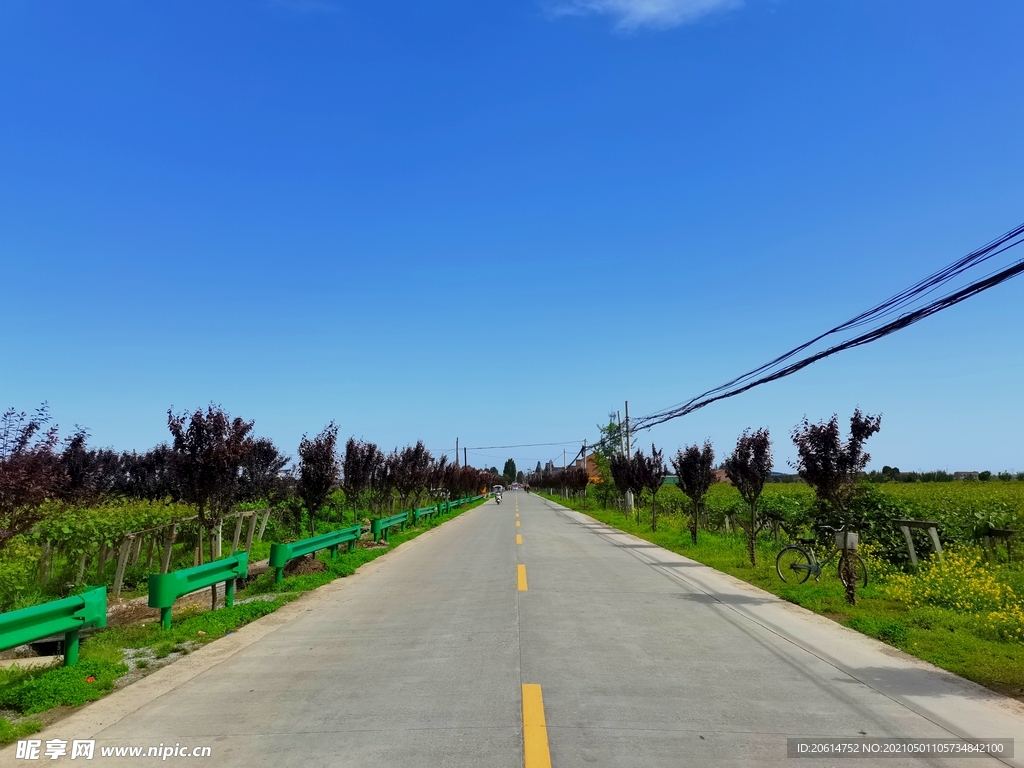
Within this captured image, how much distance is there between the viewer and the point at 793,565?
13.9 m

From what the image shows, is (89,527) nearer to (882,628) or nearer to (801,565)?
(882,628)

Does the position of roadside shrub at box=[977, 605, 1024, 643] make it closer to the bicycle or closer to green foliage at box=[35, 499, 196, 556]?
the bicycle

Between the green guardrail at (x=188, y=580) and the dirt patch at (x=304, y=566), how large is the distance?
375cm

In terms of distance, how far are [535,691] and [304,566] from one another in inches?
407

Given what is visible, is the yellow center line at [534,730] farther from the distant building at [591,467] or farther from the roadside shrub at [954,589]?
the distant building at [591,467]

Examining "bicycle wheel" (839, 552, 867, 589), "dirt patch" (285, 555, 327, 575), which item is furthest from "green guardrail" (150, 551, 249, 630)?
"bicycle wheel" (839, 552, 867, 589)

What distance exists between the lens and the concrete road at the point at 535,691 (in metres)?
4.99

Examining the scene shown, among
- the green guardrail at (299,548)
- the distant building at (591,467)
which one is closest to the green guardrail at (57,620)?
the green guardrail at (299,548)

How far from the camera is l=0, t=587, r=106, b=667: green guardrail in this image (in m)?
6.42

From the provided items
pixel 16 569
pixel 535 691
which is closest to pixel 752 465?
pixel 535 691

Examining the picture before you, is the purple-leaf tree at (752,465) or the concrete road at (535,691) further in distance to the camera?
the purple-leaf tree at (752,465)

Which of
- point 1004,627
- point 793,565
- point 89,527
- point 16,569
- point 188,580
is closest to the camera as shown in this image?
point 1004,627

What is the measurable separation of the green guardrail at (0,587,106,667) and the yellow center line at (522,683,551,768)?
4.59m

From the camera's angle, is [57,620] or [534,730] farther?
[57,620]
